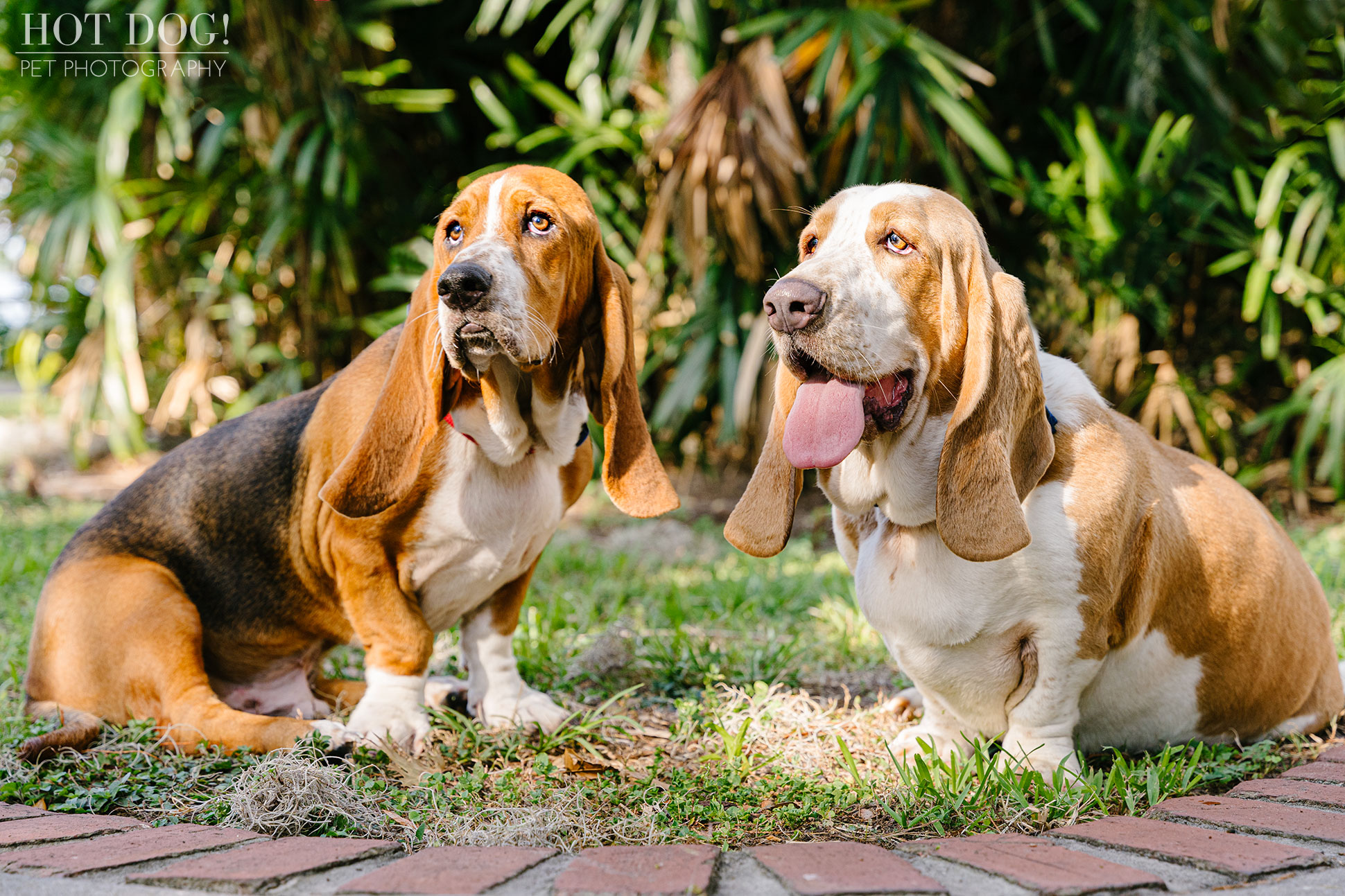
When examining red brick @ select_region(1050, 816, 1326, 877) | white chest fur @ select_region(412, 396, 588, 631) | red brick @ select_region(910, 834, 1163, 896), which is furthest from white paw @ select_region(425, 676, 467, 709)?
red brick @ select_region(1050, 816, 1326, 877)

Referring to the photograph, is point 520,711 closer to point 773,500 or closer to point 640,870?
point 773,500

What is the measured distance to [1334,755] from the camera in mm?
2527

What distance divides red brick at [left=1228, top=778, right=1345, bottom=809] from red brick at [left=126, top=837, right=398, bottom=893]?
75.0 inches

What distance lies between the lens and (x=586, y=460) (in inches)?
118

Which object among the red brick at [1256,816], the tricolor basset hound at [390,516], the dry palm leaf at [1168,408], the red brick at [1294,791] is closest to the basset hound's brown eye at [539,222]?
the tricolor basset hound at [390,516]

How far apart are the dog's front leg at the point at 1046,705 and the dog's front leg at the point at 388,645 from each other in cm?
154

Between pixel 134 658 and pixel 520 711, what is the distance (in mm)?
1049

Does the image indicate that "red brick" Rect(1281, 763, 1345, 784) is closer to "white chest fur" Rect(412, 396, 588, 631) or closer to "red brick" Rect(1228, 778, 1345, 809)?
"red brick" Rect(1228, 778, 1345, 809)

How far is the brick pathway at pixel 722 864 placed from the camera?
1.74 m

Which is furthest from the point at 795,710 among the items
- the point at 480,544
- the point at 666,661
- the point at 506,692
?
the point at 480,544

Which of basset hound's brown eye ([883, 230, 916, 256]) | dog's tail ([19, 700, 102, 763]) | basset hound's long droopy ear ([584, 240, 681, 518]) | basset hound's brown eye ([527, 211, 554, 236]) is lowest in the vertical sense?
dog's tail ([19, 700, 102, 763])

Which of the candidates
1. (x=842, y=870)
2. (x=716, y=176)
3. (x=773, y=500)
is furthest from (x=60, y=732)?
(x=716, y=176)

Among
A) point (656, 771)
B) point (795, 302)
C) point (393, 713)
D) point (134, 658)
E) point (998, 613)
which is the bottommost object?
point (656, 771)

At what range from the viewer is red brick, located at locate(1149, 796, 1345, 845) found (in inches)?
77.9
